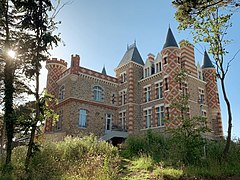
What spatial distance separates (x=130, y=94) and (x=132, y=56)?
442 centimetres

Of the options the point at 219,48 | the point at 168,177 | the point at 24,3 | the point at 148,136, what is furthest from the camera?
the point at 148,136

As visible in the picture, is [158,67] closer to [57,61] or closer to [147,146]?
[57,61]

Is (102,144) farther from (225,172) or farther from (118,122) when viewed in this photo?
(118,122)

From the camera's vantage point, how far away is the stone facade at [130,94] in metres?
19.6

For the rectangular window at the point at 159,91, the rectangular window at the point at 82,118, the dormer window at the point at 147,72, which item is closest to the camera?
the rectangular window at the point at 82,118

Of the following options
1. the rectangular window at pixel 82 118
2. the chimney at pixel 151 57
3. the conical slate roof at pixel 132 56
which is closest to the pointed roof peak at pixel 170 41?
the chimney at pixel 151 57

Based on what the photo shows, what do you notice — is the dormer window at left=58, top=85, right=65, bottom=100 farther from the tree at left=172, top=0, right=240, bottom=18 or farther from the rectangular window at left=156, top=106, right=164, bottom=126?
the tree at left=172, top=0, right=240, bottom=18

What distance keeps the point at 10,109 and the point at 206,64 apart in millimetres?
20765

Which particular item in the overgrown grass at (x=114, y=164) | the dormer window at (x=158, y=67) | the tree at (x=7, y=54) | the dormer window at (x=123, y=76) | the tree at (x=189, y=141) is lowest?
the overgrown grass at (x=114, y=164)

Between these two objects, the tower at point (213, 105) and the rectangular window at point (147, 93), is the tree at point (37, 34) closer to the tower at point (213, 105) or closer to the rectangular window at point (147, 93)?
the rectangular window at point (147, 93)

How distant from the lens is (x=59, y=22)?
8391 mm

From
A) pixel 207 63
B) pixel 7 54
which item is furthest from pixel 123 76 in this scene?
pixel 7 54

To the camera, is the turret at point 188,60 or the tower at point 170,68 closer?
the tower at point 170,68

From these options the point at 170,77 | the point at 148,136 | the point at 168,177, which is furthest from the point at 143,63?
the point at 168,177
